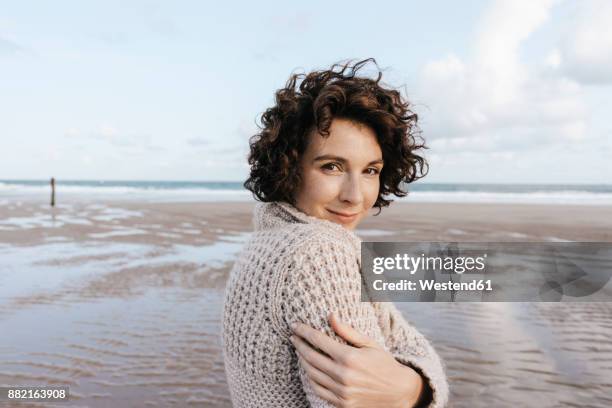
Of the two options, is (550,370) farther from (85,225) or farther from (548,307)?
(85,225)

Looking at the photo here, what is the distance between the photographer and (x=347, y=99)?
1775 millimetres

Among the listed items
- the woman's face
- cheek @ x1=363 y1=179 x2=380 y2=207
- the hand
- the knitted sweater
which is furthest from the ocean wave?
the hand

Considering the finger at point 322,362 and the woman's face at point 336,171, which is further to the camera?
the woman's face at point 336,171

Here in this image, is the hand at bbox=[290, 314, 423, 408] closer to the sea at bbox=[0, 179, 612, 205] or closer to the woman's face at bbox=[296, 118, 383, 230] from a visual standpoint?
the woman's face at bbox=[296, 118, 383, 230]

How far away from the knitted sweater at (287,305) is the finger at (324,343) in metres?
0.02

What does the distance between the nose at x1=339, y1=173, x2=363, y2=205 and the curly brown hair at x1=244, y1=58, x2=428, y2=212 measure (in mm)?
173

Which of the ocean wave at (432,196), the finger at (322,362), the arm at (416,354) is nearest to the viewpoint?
the finger at (322,362)

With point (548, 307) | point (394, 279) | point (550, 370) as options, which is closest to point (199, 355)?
point (550, 370)

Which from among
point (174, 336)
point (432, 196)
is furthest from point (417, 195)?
point (174, 336)

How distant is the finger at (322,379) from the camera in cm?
129

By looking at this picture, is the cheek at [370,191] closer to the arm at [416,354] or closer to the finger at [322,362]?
the arm at [416,354]

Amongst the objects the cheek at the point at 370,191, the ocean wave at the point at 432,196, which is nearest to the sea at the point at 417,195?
the ocean wave at the point at 432,196

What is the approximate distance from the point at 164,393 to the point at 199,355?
2.50 feet

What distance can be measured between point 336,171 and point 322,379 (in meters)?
0.78
